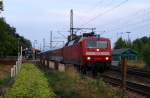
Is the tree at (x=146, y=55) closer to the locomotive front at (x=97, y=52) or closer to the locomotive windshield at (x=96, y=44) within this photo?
the locomotive windshield at (x=96, y=44)

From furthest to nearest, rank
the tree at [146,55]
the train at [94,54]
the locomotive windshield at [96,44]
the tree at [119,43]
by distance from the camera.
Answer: the tree at [119,43] → the tree at [146,55] → the locomotive windshield at [96,44] → the train at [94,54]

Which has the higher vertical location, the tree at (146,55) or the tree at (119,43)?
the tree at (119,43)

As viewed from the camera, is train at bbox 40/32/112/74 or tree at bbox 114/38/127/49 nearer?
train at bbox 40/32/112/74

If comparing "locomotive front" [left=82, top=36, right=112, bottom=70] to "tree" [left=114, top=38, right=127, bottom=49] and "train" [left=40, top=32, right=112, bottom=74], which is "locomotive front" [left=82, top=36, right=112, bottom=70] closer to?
"train" [left=40, top=32, right=112, bottom=74]

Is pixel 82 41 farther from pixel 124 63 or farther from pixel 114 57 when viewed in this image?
pixel 114 57

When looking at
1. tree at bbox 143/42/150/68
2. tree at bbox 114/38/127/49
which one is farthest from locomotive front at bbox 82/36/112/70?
tree at bbox 114/38/127/49

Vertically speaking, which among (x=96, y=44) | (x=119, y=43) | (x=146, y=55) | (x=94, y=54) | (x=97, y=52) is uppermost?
(x=119, y=43)

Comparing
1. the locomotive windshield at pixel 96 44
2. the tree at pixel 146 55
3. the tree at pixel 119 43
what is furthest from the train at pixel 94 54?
the tree at pixel 119 43

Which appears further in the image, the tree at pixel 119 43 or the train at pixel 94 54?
the tree at pixel 119 43

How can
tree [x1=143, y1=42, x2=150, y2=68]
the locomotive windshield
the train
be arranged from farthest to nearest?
tree [x1=143, y1=42, x2=150, y2=68], the locomotive windshield, the train

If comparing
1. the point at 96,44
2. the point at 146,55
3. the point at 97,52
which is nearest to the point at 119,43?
the point at 146,55

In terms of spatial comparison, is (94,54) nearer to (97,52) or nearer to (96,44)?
(97,52)

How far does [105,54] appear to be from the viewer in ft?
123

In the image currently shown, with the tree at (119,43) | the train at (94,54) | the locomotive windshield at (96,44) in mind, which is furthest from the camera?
the tree at (119,43)
